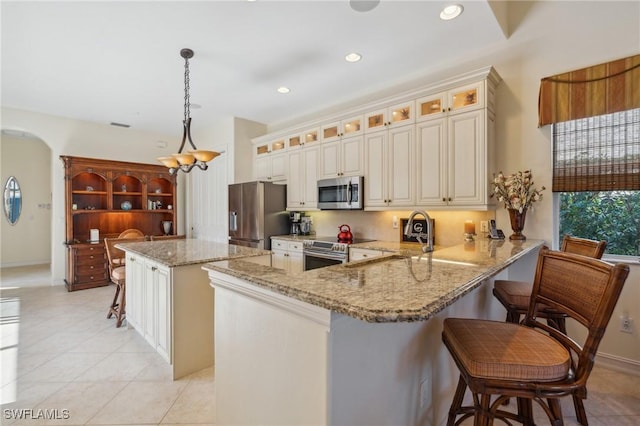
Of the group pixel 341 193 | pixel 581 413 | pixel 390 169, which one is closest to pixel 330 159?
pixel 341 193

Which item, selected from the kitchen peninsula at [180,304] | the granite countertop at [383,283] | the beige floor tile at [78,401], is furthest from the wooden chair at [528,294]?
the beige floor tile at [78,401]

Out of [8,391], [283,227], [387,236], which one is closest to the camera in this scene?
[8,391]

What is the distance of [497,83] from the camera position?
115 inches

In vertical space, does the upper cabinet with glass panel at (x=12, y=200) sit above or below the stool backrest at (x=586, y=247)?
above

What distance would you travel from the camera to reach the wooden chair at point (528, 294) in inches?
71.7

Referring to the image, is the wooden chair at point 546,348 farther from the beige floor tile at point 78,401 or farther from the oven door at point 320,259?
the beige floor tile at point 78,401

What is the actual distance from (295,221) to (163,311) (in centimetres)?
269

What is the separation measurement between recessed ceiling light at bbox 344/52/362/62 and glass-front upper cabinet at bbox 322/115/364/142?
0.68 meters

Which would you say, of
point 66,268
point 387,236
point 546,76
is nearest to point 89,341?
point 66,268

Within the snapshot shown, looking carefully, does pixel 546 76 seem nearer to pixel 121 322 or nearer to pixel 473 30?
pixel 473 30

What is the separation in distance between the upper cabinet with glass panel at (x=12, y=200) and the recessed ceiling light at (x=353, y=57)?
26.1 ft

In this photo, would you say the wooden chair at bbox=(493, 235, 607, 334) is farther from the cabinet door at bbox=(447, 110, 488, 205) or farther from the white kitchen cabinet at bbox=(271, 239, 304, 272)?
the white kitchen cabinet at bbox=(271, 239, 304, 272)

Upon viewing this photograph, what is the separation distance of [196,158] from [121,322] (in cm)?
210

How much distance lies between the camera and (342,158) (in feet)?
12.7
